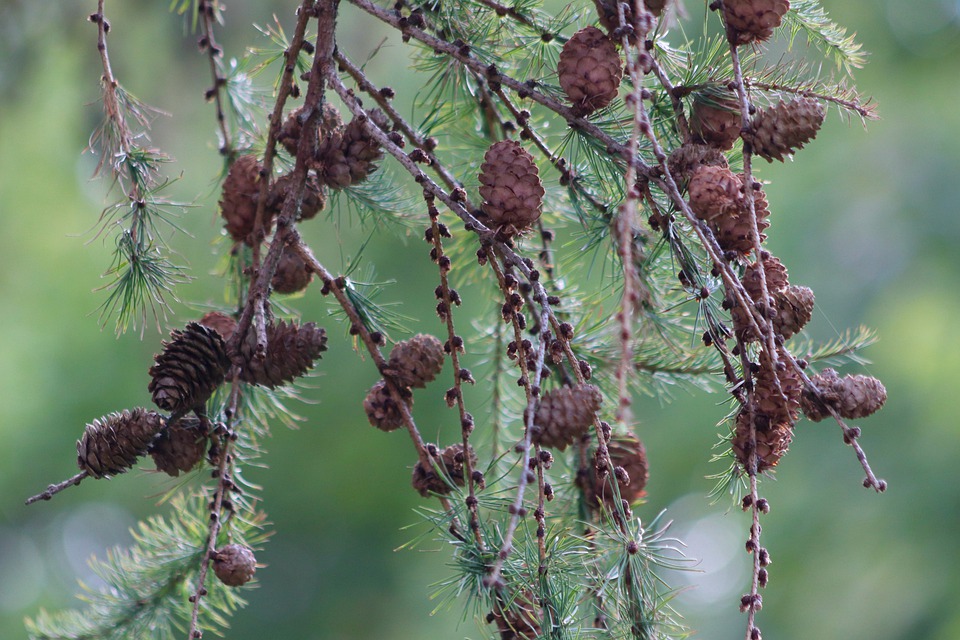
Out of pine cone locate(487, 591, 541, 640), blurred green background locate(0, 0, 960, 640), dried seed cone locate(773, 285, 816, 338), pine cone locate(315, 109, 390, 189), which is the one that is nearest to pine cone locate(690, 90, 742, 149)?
dried seed cone locate(773, 285, 816, 338)

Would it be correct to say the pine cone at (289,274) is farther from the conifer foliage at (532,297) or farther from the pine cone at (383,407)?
the pine cone at (383,407)

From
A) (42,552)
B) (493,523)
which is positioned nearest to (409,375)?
(493,523)

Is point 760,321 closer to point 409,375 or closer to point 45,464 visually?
point 409,375

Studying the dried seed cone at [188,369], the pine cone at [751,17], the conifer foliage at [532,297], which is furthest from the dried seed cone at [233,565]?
the pine cone at [751,17]

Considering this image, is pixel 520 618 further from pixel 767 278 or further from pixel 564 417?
pixel 767 278

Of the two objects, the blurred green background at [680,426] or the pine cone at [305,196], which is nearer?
the pine cone at [305,196]

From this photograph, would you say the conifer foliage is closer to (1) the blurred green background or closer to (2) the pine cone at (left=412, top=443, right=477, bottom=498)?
(2) the pine cone at (left=412, top=443, right=477, bottom=498)

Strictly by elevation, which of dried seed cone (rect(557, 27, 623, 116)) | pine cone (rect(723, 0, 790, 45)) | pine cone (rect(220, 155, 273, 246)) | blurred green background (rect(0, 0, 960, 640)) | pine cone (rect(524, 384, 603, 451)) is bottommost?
pine cone (rect(524, 384, 603, 451))

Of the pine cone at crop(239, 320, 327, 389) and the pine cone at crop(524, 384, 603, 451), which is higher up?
the pine cone at crop(239, 320, 327, 389)
